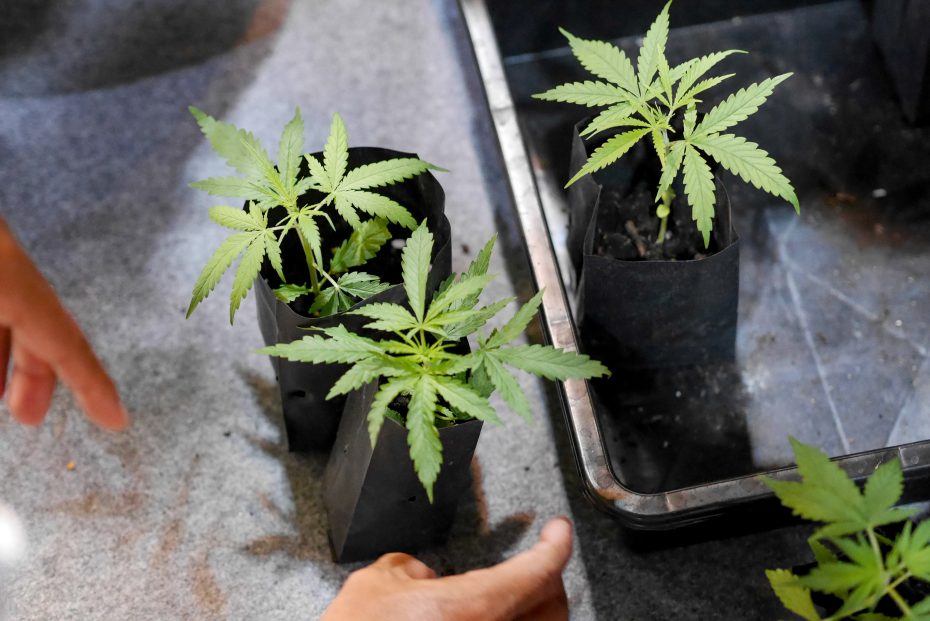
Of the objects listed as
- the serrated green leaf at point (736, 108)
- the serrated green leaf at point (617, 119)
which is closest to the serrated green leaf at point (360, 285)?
the serrated green leaf at point (617, 119)

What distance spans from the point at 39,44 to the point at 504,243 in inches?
40.5

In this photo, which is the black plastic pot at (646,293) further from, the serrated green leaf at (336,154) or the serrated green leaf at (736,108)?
the serrated green leaf at (336,154)

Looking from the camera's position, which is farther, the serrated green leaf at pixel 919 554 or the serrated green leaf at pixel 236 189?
the serrated green leaf at pixel 236 189

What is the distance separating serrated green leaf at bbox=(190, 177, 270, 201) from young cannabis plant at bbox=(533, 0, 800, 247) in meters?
0.35

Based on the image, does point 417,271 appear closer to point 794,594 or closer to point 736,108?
point 736,108

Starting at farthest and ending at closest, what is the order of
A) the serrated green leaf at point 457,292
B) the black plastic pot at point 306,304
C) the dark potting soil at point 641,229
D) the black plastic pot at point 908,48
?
the black plastic pot at point 908,48, the dark potting soil at point 641,229, the black plastic pot at point 306,304, the serrated green leaf at point 457,292

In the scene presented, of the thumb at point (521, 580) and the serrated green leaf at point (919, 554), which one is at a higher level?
the serrated green leaf at point (919, 554)

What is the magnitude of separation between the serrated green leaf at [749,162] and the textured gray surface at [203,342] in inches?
21.4

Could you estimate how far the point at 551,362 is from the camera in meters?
0.99

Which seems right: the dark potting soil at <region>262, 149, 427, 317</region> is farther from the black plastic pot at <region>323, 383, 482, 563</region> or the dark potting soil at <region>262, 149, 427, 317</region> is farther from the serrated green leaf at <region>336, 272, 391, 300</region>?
the black plastic pot at <region>323, 383, 482, 563</region>

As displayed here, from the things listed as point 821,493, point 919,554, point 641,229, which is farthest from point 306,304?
point 919,554

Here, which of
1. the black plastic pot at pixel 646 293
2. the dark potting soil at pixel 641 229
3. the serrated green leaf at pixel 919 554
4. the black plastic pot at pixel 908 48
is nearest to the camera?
the serrated green leaf at pixel 919 554

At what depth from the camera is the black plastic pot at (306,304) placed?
43.6 inches

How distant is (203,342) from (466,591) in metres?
0.68
